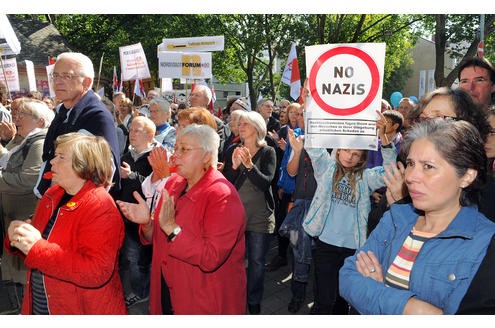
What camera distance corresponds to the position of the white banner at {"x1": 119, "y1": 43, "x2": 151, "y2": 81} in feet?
31.0

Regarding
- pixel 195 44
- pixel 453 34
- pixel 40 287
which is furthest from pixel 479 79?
pixel 453 34

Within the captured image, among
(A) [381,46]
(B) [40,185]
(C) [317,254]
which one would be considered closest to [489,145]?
(A) [381,46]

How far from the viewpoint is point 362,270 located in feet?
5.99

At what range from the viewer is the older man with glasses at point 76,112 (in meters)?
2.98

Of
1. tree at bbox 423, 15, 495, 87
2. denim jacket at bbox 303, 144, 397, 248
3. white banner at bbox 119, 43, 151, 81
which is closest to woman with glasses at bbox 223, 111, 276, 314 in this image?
denim jacket at bbox 303, 144, 397, 248

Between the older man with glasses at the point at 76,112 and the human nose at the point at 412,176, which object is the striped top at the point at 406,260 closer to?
the human nose at the point at 412,176

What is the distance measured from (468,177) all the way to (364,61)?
130 cm

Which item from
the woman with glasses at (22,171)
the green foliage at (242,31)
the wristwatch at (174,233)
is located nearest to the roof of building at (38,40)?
the green foliage at (242,31)

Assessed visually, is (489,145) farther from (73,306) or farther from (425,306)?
(73,306)

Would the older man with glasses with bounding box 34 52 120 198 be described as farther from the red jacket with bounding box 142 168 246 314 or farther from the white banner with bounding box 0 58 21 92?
the white banner with bounding box 0 58 21 92

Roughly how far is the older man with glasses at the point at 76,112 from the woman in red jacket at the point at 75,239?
18.5 inches

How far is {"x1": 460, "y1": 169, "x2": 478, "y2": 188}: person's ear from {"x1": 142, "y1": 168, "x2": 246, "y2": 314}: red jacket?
1302 mm

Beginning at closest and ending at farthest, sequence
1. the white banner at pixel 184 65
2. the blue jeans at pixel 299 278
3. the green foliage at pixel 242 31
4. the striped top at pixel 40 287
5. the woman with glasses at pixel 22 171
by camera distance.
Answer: the striped top at pixel 40 287, the woman with glasses at pixel 22 171, the blue jeans at pixel 299 278, the white banner at pixel 184 65, the green foliage at pixel 242 31
